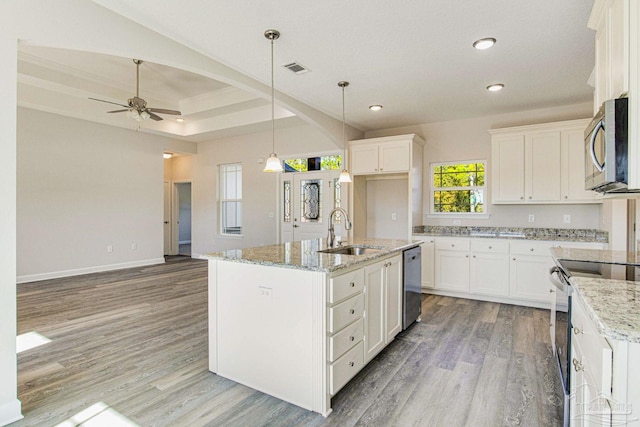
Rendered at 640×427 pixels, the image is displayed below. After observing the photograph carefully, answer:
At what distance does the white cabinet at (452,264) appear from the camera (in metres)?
4.60

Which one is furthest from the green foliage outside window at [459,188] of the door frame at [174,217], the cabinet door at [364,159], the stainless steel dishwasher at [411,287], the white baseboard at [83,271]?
the door frame at [174,217]

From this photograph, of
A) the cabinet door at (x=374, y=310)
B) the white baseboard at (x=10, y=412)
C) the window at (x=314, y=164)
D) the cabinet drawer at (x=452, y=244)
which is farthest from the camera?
the window at (x=314, y=164)

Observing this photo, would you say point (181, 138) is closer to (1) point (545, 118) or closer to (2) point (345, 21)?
(2) point (345, 21)

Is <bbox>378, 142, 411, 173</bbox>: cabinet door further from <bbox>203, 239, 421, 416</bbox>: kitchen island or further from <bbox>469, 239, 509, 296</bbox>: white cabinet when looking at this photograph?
<bbox>203, 239, 421, 416</bbox>: kitchen island

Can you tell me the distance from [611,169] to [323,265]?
1508mm

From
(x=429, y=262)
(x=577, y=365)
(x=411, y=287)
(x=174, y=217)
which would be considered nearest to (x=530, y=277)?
(x=429, y=262)

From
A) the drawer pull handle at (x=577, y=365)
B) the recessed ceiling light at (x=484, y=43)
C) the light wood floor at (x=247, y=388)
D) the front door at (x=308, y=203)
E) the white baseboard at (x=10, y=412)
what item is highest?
the recessed ceiling light at (x=484, y=43)

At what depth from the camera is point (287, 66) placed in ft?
10.9

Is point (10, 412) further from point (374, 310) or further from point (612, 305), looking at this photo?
point (612, 305)

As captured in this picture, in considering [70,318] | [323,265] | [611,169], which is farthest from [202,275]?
[611,169]

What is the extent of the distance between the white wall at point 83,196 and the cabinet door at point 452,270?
591 centimetres

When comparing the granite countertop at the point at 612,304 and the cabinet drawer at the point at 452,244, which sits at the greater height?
the granite countertop at the point at 612,304

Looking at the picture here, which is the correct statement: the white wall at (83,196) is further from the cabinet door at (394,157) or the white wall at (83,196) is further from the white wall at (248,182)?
the cabinet door at (394,157)

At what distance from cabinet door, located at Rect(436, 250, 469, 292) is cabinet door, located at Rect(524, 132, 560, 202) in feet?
3.99
